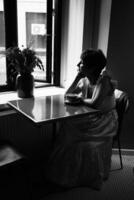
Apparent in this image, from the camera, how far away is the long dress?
6.41 feet

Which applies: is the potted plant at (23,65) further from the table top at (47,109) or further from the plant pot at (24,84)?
the table top at (47,109)

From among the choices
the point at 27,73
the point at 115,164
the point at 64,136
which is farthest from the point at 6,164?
the point at 115,164

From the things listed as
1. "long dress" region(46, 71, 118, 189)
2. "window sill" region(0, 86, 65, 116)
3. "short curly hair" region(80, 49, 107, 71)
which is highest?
"short curly hair" region(80, 49, 107, 71)

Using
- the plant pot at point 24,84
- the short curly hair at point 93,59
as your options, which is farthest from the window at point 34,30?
the short curly hair at point 93,59

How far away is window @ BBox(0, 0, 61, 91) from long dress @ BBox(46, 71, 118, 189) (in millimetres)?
715

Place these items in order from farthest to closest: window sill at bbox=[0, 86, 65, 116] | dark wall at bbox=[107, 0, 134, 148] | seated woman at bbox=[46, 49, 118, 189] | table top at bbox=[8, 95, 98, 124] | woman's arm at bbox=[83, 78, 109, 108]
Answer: dark wall at bbox=[107, 0, 134, 148] < window sill at bbox=[0, 86, 65, 116] < seated woman at bbox=[46, 49, 118, 189] < woman's arm at bbox=[83, 78, 109, 108] < table top at bbox=[8, 95, 98, 124]

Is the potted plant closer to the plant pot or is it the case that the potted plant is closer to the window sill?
the plant pot

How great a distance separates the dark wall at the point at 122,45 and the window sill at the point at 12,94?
0.58 m

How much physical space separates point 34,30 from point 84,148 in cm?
126

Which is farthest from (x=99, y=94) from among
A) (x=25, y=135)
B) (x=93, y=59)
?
(x=25, y=135)

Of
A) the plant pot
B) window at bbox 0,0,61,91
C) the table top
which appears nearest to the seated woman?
the table top

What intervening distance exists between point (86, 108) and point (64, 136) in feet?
1.26

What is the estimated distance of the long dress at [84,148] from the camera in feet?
6.41

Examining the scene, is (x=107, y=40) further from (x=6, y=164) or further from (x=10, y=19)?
(x=6, y=164)
